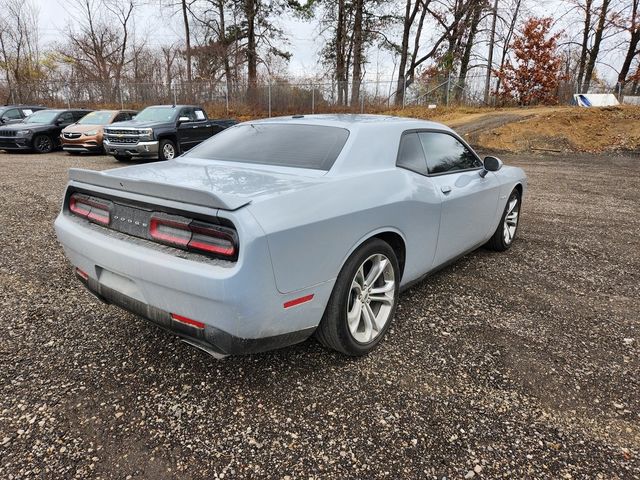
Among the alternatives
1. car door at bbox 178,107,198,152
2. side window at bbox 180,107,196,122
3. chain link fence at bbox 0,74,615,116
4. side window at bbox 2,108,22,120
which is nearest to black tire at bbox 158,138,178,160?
car door at bbox 178,107,198,152

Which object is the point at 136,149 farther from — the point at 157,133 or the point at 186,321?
the point at 186,321

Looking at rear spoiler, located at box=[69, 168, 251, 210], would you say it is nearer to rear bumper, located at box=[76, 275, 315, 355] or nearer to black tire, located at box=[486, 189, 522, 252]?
rear bumper, located at box=[76, 275, 315, 355]

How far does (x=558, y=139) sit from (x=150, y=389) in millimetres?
16792

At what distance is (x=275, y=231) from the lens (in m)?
1.99

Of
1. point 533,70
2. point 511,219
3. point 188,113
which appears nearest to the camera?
point 511,219

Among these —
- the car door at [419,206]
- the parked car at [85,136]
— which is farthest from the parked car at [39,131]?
the car door at [419,206]

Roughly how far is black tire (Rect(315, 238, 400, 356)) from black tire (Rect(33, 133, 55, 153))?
14.9 meters

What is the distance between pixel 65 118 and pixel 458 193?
606 inches

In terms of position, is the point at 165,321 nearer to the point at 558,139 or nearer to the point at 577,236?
the point at 577,236

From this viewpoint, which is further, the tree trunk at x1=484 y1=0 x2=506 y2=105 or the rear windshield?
the tree trunk at x1=484 y1=0 x2=506 y2=105

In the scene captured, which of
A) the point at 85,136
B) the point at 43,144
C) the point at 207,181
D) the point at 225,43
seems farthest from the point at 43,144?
the point at 225,43

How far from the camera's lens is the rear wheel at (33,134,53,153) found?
45.2 feet

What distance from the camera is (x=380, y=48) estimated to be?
27969 millimetres

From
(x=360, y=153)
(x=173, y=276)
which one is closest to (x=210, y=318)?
(x=173, y=276)
